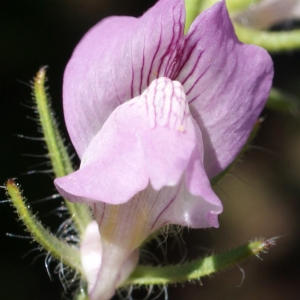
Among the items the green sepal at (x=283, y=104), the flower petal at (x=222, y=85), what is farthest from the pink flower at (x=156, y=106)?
the green sepal at (x=283, y=104)

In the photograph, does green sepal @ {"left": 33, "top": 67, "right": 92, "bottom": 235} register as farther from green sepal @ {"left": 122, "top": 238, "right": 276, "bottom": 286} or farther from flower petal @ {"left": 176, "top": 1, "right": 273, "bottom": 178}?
flower petal @ {"left": 176, "top": 1, "right": 273, "bottom": 178}

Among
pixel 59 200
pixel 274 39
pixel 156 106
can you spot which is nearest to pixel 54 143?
pixel 156 106

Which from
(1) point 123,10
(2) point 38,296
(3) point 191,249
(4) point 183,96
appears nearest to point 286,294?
(3) point 191,249

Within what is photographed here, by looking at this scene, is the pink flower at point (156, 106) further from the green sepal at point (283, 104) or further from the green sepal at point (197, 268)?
the green sepal at point (283, 104)

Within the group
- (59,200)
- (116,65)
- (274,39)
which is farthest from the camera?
Result: (59,200)

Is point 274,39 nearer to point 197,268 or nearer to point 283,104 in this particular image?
point 283,104

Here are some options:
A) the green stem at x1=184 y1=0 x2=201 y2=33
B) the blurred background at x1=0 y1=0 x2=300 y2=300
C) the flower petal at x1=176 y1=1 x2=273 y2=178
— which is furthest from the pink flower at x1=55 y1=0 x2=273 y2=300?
the blurred background at x1=0 y1=0 x2=300 y2=300
